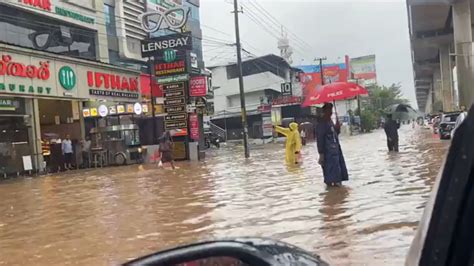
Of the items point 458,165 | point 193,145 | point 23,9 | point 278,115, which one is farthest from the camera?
point 278,115

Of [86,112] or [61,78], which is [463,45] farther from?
[61,78]

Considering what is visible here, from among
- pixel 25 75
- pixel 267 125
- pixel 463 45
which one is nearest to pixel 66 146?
pixel 25 75

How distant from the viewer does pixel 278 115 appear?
4744cm

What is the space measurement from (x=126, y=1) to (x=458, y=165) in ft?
116

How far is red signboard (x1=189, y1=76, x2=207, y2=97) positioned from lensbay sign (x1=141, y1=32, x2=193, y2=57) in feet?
5.02

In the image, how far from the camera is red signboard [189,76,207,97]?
25781 millimetres

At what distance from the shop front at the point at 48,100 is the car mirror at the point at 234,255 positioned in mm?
20121

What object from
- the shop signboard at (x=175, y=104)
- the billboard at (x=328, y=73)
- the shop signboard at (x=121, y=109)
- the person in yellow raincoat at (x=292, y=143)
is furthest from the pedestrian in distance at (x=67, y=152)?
the billboard at (x=328, y=73)

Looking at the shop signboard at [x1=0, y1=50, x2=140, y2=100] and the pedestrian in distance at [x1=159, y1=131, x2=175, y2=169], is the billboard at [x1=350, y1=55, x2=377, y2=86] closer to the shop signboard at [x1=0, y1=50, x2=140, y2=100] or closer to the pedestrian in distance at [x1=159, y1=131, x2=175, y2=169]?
the shop signboard at [x1=0, y1=50, x2=140, y2=100]

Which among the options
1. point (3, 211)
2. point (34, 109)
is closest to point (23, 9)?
point (34, 109)

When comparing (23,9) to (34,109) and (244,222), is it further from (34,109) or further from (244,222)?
(244,222)

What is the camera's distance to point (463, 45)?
30812 mm

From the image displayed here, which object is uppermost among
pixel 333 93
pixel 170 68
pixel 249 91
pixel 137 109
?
pixel 249 91

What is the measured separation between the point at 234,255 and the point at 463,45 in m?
32.1
